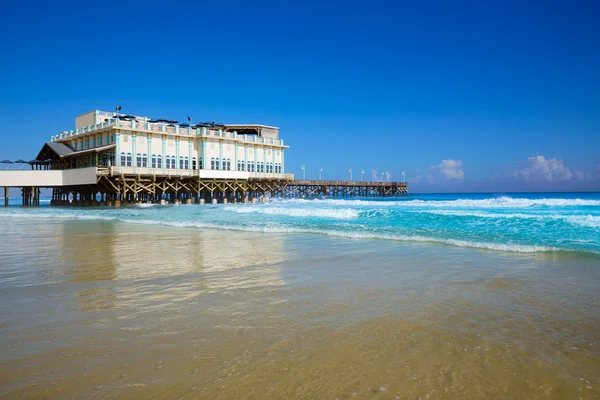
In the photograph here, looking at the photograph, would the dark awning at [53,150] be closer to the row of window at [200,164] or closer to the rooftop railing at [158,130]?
the rooftop railing at [158,130]

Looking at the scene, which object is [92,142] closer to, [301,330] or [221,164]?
[221,164]

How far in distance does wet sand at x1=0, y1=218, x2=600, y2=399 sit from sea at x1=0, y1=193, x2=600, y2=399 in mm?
15

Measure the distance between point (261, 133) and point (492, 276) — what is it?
44765mm

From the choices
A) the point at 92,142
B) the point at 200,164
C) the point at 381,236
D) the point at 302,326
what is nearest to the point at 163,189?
the point at 200,164

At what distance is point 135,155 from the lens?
3838 cm

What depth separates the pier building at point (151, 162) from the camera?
123ft

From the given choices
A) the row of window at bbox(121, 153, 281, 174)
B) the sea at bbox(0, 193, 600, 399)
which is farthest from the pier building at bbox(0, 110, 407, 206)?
the sea at bbox(0, 193, 600, 399)

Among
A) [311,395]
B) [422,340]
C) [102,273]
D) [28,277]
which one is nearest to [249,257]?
[102,273]

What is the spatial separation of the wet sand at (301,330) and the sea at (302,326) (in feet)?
0.05

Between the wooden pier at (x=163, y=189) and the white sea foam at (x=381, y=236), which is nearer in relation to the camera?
the white sea foam at (x=381, y=236)

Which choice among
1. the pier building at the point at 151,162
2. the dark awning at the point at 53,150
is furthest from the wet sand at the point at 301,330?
the dark awning at the point at 53,150

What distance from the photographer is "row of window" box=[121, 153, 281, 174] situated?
38562 millimetres

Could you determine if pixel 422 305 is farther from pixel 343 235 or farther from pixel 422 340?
pixel 343 235

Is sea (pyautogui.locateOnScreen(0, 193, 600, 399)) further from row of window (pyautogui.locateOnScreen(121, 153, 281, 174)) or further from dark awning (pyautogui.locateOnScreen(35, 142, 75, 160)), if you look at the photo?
dark awning (pyautogui.locateOnScreen(35, 142, 75, 160))
